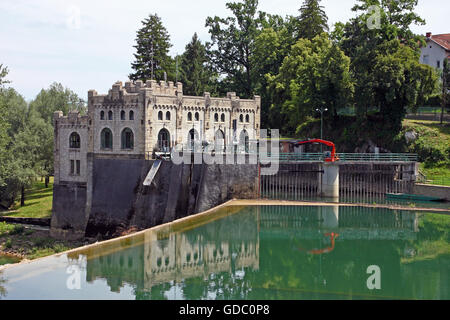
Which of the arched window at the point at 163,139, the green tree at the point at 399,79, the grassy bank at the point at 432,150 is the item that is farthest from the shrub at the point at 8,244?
the grassy bank at the point at 432,150

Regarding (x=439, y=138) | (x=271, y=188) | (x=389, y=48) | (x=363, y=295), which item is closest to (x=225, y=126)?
(x=271, y=188)

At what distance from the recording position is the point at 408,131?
199 feet

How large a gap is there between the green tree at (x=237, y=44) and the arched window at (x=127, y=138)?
36081mm

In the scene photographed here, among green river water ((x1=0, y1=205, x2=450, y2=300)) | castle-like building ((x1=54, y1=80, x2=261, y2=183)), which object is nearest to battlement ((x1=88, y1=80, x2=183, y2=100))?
castle-like building ((x1=54, y1=80, x2=261, y2=183))

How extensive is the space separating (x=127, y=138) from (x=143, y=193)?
280 inches

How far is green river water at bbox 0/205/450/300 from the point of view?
26016 millimetres

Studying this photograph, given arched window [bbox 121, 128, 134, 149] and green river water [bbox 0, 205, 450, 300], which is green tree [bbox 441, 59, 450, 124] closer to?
green river water [bbox 0, 205, 450, 300]

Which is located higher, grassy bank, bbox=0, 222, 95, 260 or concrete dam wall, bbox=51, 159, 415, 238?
concrete dam wall, bbox=51, 159, 415, 238

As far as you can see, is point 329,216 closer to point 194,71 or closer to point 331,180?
point 331,180

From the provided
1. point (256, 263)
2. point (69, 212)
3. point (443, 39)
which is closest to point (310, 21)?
point (443, 39)

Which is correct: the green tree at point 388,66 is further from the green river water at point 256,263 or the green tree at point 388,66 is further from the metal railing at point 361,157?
the green river water at point 256,263

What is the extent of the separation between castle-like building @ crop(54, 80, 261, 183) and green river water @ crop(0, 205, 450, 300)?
42.0 feet

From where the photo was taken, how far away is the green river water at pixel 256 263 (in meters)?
26.0
